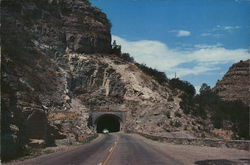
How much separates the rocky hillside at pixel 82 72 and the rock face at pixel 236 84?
3508 centimetres

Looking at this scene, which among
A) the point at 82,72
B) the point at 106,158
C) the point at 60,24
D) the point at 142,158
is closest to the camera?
the point at 106,158

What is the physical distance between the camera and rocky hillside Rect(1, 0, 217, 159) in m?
64.1

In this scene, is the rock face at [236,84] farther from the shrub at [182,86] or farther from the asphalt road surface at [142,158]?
the asphalt road surface at [142,158]

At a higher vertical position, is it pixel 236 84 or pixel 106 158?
pixel 236 84

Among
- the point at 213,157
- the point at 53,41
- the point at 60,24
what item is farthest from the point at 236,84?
the point at 213,157

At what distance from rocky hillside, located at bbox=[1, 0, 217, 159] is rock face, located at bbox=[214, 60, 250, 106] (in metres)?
35.1

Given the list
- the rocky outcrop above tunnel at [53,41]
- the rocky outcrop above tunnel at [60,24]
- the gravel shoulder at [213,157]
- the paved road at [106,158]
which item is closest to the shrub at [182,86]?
the rocky outcrop above tunnel at [60,24]

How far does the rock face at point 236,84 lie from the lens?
116m

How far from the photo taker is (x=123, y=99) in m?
83.4

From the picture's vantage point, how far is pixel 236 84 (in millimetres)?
125125

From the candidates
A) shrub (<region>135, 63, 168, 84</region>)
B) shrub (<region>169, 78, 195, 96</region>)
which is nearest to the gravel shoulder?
shrub (<region>135, 63, 168, 84</region>)

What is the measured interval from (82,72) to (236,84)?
215ft

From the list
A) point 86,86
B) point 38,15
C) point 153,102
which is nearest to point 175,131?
point 153,102

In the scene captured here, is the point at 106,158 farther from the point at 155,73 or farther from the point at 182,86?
the point at 182,86
